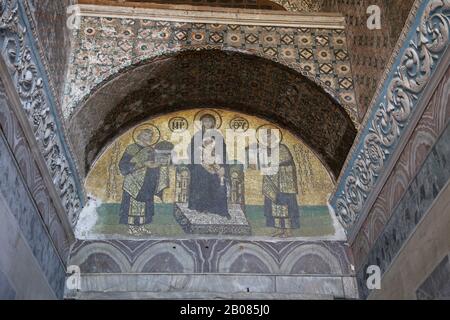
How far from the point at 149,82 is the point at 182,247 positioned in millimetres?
1589

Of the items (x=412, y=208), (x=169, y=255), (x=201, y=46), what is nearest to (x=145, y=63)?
(x=201, y=46)

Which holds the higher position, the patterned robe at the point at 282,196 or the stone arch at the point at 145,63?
the stone arch at the point at 145,63

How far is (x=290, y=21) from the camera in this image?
219 inches

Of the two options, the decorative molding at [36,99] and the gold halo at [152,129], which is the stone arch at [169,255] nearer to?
the decorative molding at [36,99]

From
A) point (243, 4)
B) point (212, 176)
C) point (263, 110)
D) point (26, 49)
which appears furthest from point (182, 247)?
point (243, 4)

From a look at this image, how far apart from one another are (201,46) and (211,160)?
3.57ft

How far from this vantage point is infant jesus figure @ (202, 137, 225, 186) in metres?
5.47

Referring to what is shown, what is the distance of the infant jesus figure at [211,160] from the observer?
216 inches

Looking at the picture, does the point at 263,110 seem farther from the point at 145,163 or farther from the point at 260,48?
the point at 145,163

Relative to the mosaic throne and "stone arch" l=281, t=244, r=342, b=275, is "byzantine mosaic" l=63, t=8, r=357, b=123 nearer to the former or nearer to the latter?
the mosaic throne

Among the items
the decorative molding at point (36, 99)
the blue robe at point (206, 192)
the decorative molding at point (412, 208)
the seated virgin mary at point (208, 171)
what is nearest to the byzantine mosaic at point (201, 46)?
the decorative molding at point (36, 99)

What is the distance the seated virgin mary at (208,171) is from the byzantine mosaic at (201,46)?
0.88 metres

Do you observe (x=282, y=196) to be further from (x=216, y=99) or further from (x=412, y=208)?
(x=412, y=208)

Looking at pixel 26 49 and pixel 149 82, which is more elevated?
pixel 149 82
